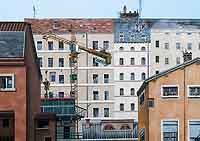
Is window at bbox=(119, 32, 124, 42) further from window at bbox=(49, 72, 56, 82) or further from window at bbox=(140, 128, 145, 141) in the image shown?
window at bbox=(140, 128, 145, 141)

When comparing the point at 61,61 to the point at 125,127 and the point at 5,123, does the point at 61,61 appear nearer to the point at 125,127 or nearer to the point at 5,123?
the point at 125,127

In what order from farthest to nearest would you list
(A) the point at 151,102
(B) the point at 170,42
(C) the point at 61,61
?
(C) the point at 61,61 < (B) the point at 170,42 < (A) the point at 151,102

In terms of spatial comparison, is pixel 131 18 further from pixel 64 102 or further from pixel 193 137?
pixel 193 137

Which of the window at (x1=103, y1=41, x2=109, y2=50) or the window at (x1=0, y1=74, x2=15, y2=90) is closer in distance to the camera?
the window at (x1=0, y1=74, x2=15, y2=90)

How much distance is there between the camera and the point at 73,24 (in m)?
113

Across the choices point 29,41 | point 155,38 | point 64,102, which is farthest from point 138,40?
point 29,41

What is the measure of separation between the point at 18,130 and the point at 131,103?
191 ft

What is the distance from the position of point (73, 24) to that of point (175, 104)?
58.2m

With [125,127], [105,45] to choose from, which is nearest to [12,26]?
[125,127]

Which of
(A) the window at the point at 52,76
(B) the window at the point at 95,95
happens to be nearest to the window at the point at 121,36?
(B) the window at the point at 95,95

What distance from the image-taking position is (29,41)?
60031 millimetres

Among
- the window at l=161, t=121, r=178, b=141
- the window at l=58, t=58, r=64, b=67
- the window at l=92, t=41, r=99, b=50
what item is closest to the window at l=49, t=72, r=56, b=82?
the window at l=58, t=58, r=64, b=67

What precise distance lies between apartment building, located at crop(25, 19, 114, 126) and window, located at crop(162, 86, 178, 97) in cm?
5424

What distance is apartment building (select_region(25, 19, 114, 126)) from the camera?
11181cm
